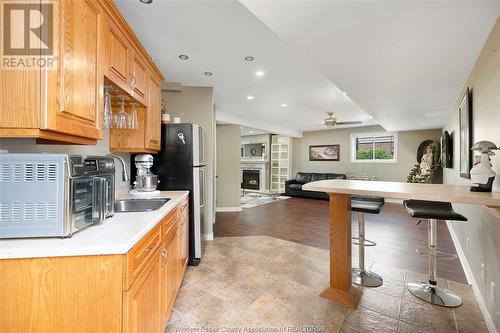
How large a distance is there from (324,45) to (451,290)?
104 inches

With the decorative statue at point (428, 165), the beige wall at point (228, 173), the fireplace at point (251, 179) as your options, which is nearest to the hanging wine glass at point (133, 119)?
the beige wall at point (228, 173)

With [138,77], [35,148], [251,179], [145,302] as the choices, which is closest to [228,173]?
[251,179]

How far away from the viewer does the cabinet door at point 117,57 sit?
4.95ft

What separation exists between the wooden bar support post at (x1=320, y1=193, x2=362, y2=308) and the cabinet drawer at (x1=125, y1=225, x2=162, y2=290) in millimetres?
1530

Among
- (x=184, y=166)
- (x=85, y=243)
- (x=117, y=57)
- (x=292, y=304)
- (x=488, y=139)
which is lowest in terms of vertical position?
(x=292, y=304)

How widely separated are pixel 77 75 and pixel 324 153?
832 centimetres

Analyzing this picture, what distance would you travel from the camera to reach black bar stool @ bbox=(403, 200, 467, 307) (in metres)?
1.94

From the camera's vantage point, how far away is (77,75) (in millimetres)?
1179

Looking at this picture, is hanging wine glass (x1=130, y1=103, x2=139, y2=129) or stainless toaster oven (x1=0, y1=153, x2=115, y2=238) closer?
stainless toaster oven (x1=0, y1=153, x2=115, y2=238)

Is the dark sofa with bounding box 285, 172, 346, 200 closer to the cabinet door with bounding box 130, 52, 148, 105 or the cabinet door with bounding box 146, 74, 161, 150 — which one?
the cabinet door with bounding box 146, 74, 161, 150

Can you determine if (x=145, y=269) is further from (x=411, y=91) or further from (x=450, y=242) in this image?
(x=450, y=242)

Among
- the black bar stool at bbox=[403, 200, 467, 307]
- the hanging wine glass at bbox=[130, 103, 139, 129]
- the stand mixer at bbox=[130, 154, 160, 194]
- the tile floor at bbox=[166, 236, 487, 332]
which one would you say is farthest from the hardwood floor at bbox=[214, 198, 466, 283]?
the hanging wine glass at bbox=[130, 103, 139, 129]

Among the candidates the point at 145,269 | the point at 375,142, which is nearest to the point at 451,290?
the point at 145,269

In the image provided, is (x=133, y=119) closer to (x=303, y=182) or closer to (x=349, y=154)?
(x=303, y=182)
